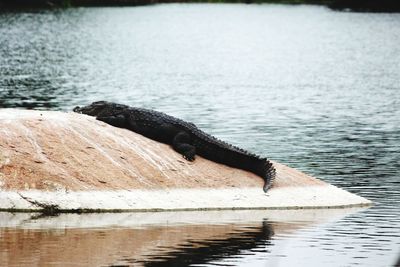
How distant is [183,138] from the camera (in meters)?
23.2

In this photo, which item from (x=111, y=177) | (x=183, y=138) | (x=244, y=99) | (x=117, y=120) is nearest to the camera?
(x=111, y=177)

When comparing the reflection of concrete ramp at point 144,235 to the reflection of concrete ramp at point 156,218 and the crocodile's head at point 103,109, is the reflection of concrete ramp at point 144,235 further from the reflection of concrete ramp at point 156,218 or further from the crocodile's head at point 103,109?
the crocodile's head at point 103,109

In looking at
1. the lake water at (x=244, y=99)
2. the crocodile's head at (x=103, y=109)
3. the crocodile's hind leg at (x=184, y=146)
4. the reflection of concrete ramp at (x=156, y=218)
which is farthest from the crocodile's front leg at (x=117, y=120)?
the lake water at (x=244, y=99)

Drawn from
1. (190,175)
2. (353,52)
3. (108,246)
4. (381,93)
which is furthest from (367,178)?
(353,52)

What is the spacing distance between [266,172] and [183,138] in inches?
72.2

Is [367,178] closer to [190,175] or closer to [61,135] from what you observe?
[190,175]

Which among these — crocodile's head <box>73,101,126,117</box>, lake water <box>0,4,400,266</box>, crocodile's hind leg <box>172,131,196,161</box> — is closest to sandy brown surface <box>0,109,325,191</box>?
crocodile's hind leg <box>172,131,196,161</box>

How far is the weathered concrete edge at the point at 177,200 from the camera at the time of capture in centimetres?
2130

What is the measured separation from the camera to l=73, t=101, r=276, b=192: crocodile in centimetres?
2308

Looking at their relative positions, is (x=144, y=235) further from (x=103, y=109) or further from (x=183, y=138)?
(x=103, y=109)

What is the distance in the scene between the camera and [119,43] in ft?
356

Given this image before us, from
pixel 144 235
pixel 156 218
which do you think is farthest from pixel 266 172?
pixel 144 235

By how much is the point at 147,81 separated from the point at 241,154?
41.6m

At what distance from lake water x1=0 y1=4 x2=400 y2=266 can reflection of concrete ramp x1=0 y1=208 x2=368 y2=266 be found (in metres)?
0.04
